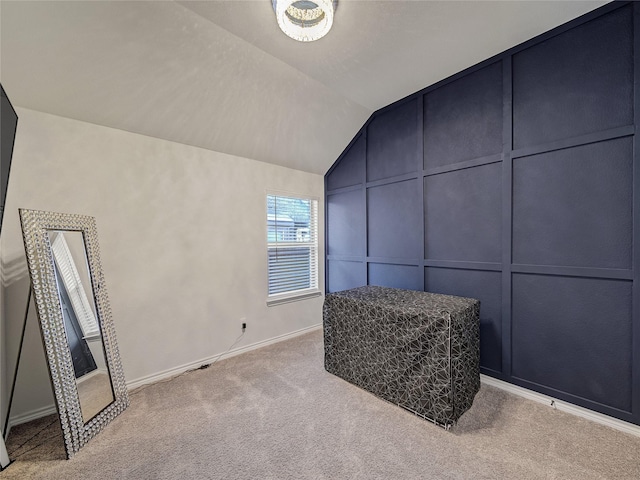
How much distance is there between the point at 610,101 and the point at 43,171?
411 cm

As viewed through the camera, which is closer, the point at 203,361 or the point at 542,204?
the point at 542,204

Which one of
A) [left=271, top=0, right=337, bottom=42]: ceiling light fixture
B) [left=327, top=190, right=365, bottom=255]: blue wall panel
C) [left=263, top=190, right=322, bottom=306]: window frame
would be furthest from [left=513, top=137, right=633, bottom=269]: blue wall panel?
[left=263, top=190, right=322, bottom=306]: window frame

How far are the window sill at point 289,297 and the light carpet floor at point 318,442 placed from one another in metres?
1.19

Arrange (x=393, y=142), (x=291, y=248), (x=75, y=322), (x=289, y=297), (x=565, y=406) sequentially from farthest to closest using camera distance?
(x=291, y=248) → (x=289, y=297) → (x=393, y=142) → (x=565, y=406) → (x=75, y=322)

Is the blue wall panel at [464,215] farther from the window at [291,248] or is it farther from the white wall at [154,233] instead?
the white wall at [154,233]

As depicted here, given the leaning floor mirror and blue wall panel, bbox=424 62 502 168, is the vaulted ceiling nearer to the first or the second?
blue wall panel, bbox=424 62 502 168

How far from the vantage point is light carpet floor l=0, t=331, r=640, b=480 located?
4.90ft

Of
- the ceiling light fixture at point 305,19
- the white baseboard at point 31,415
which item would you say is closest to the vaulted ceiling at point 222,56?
the ceiling light fixture at point 305,19

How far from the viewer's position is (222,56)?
Answer: 82.0 inches

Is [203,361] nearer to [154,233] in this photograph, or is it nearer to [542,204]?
[154,233]

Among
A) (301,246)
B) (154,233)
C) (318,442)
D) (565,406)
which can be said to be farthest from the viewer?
(301,246)

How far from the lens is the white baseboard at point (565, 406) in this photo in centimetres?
176

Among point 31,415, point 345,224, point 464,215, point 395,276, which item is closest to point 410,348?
point 395,276

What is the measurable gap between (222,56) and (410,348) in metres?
2.68
